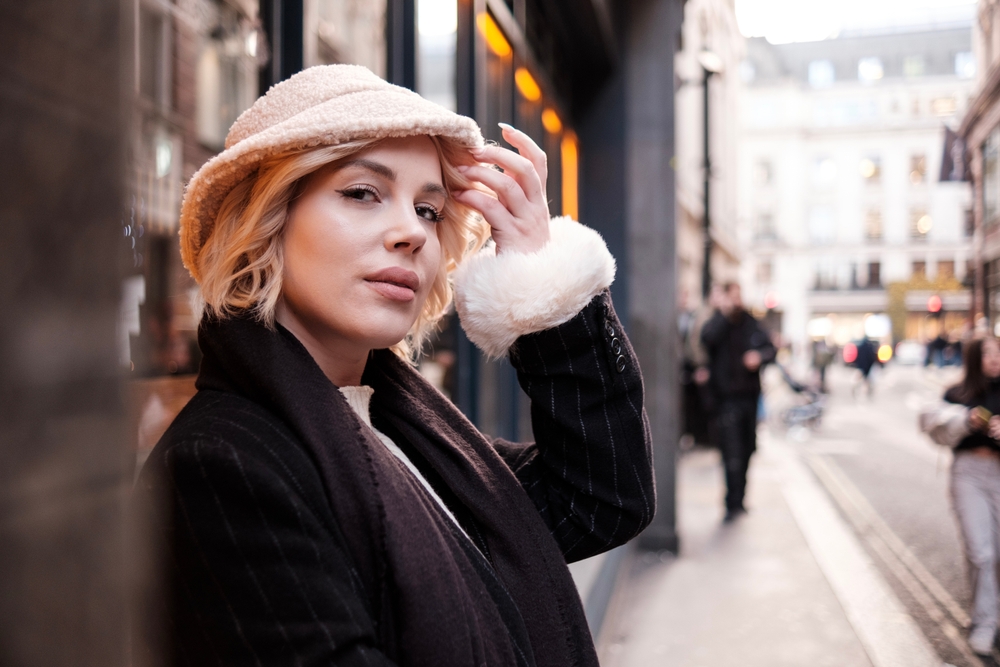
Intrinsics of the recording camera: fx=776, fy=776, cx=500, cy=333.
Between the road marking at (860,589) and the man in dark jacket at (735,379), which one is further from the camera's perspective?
the man in dark jacket at (735,379)

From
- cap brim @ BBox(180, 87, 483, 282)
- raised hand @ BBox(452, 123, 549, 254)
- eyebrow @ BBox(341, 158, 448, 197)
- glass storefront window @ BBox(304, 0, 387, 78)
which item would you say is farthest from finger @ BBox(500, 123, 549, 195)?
glass storefront window @ BBox(304, 0, 387, 78)

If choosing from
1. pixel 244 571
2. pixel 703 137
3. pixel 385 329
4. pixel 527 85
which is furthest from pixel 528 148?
pixel 703 137

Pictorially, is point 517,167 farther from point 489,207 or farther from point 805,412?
point 805,412

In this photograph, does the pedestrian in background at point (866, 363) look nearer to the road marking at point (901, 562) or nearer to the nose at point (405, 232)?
the road marking at point (901, 562)

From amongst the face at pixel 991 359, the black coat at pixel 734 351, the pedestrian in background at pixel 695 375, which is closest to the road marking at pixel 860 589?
the black coat at pixel 734 351

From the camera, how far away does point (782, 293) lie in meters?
57.5

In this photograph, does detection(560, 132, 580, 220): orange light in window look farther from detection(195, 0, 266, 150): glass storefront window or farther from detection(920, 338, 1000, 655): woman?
detection(195, 0, 266, 150): glass storefront window

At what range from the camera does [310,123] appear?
1129mm

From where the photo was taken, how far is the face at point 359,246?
1.23m

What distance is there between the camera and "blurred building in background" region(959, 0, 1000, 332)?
23.3 meters

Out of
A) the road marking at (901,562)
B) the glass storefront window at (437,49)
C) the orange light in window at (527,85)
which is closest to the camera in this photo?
the glass storefront window at (437,49)

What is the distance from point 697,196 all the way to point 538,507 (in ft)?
77.0

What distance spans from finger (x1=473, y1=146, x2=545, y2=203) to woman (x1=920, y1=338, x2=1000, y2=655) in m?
4.39

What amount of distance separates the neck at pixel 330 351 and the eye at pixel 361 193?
213 mm
